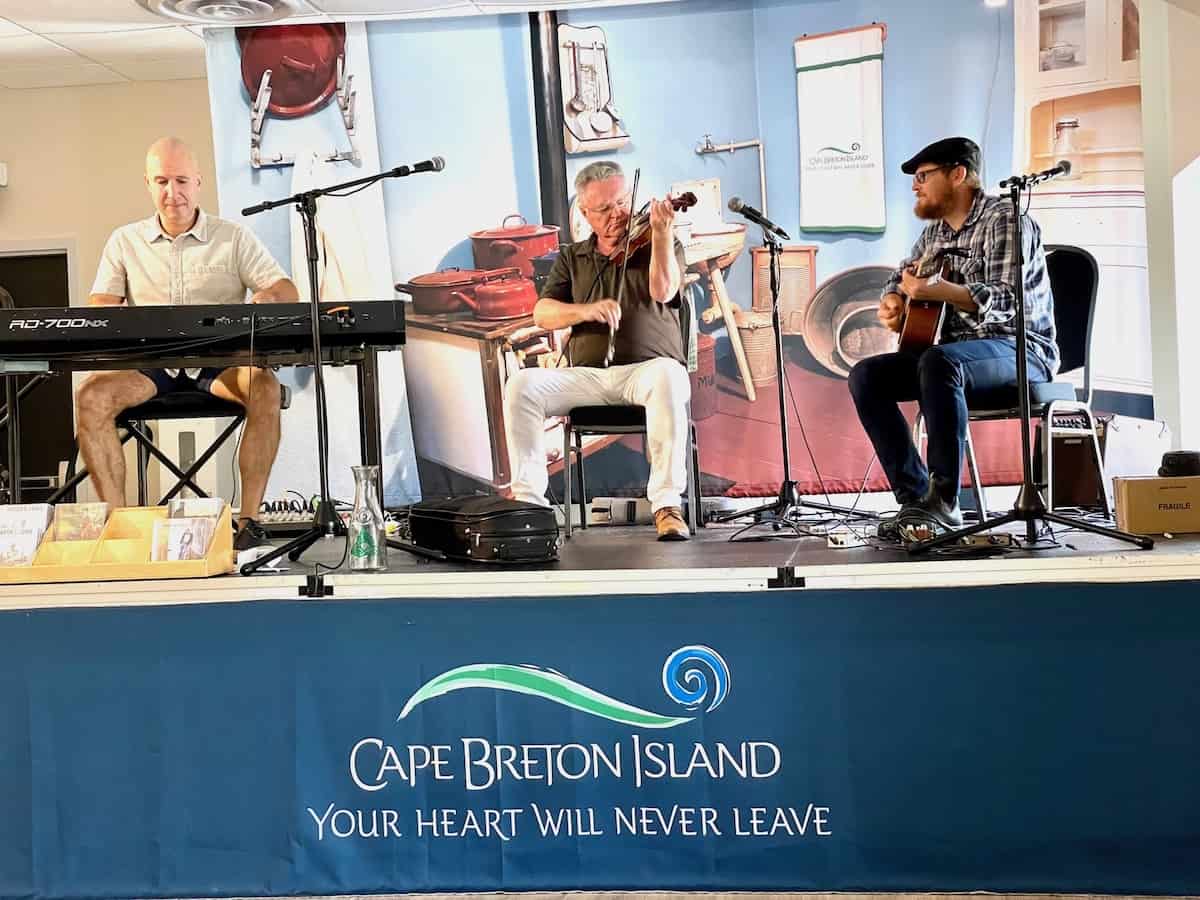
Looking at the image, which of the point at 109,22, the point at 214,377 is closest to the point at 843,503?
the point at 214,377

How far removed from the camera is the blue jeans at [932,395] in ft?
9.64

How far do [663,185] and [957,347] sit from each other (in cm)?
193

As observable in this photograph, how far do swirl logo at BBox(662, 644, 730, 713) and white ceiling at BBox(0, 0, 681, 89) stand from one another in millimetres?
3385

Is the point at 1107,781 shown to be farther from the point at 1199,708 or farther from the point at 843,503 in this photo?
the point at 843,503

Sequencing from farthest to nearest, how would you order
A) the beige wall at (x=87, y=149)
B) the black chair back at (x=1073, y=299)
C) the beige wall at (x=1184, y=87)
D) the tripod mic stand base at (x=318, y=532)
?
the beige wall at (x=87, y=149), the beige wall at (x=1184, y=87), the black chair back at (x=1073, y=299), the tripod mic stand base at (x=318, y=532)

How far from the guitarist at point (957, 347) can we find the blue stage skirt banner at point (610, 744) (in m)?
0.99

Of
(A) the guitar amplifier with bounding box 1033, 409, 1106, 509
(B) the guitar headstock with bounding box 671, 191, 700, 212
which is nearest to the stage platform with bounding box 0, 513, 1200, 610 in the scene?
(B) the guitar headstock with bounding box 671, 191, 700, 212

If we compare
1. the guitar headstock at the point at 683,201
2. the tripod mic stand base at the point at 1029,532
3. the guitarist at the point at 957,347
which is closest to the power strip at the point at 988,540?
the tripod mic stand base at the point at 1029,532

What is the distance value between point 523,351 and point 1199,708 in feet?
10.7

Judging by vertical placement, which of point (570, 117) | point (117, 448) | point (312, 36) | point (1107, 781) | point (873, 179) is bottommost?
point (1107, 781)

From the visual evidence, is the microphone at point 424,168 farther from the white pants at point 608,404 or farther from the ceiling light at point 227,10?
the ceiling light at point 227,10

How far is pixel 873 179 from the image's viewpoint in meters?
4.58

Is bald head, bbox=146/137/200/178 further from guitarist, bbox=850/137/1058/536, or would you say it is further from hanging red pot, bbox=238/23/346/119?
guitarist, bbox=850/137/1058/536

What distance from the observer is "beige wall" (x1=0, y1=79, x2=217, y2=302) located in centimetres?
625
